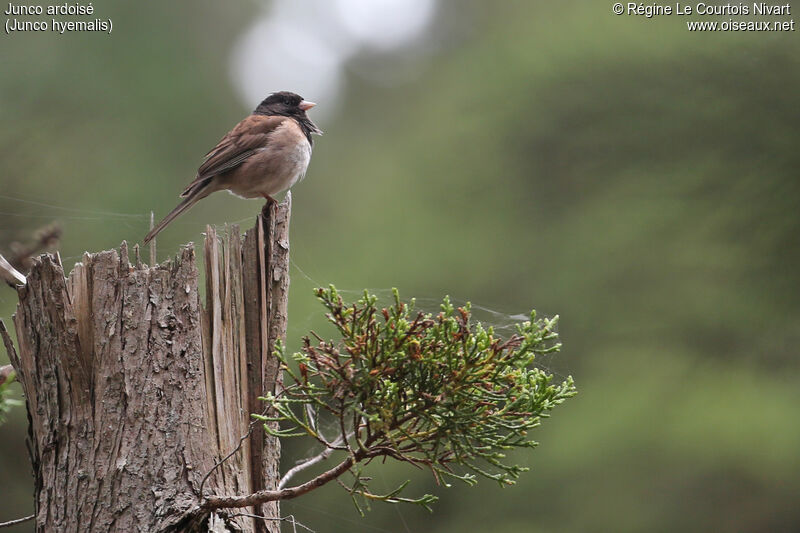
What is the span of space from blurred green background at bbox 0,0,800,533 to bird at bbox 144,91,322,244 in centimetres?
33

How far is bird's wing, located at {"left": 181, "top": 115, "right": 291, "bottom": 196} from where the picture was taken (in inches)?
180

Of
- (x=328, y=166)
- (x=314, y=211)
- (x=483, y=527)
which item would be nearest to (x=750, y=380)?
(x=483, y=527)

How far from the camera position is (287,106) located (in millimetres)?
5320

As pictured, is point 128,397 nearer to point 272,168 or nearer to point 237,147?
point 272,168

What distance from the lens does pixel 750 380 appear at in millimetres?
4812

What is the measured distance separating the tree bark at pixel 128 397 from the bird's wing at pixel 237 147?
6.69ft

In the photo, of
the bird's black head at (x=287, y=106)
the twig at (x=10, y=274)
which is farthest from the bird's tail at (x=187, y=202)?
the twig at (x=10, y=274)

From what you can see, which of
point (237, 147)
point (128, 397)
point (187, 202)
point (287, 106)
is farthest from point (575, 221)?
point (128, 397)

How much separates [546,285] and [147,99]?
4.39m

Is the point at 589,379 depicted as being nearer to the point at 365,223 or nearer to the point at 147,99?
the point at 365,223

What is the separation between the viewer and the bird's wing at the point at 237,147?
4.58 meters

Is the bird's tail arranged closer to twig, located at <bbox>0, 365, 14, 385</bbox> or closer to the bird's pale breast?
the bird's pale breast

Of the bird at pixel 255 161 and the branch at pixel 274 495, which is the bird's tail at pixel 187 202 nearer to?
the bird at pixel 255 161

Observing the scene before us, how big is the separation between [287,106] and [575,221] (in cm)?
237
